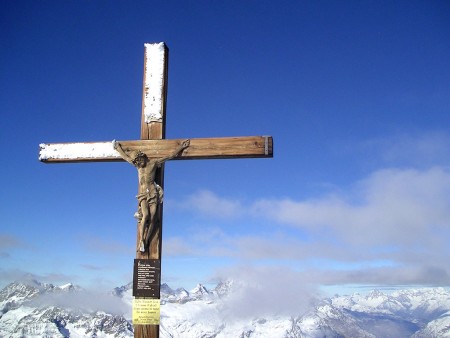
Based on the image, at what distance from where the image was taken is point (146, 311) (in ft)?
21.8

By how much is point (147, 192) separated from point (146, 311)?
171 cm

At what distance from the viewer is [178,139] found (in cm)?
728

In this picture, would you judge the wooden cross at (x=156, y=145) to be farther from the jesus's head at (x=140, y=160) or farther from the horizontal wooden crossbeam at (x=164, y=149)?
the jesus's head at (x=140, y=160)

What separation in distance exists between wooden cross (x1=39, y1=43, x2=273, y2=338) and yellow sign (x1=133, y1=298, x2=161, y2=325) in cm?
62

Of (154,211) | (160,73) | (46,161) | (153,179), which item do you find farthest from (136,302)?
(160,73)

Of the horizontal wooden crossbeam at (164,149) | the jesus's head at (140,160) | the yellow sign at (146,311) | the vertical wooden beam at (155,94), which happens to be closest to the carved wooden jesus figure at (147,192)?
the jesus's head at (140,160)

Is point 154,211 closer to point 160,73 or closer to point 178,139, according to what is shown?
point 178,139

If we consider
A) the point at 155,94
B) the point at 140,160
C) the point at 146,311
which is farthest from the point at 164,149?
the point at 146,311

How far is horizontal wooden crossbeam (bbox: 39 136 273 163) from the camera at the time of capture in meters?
6.92

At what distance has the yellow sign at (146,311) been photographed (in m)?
6.60

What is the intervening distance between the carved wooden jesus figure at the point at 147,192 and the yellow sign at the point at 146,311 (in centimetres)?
73

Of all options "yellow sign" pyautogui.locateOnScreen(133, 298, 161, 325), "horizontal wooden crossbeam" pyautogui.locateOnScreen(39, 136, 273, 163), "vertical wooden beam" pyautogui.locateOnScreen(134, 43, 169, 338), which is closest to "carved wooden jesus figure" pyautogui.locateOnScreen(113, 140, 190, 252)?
"horizontal wooden crossbeam" pyautogui.locateOnScreen(39, 136, 273, 163)

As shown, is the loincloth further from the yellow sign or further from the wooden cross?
the yellow sign

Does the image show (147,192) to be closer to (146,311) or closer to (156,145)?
(156,145)
